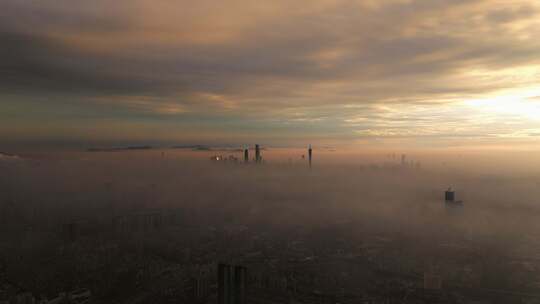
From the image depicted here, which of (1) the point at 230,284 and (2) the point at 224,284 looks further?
(1) the point at 230,284

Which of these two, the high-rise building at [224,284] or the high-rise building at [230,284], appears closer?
the high-rise building at [224,284]

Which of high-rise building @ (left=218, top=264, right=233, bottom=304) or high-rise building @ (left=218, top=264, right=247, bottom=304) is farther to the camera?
high-rise building @ (left=218, top=264, right=247, bottom=304)

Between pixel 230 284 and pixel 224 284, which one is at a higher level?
pixel 224 284
